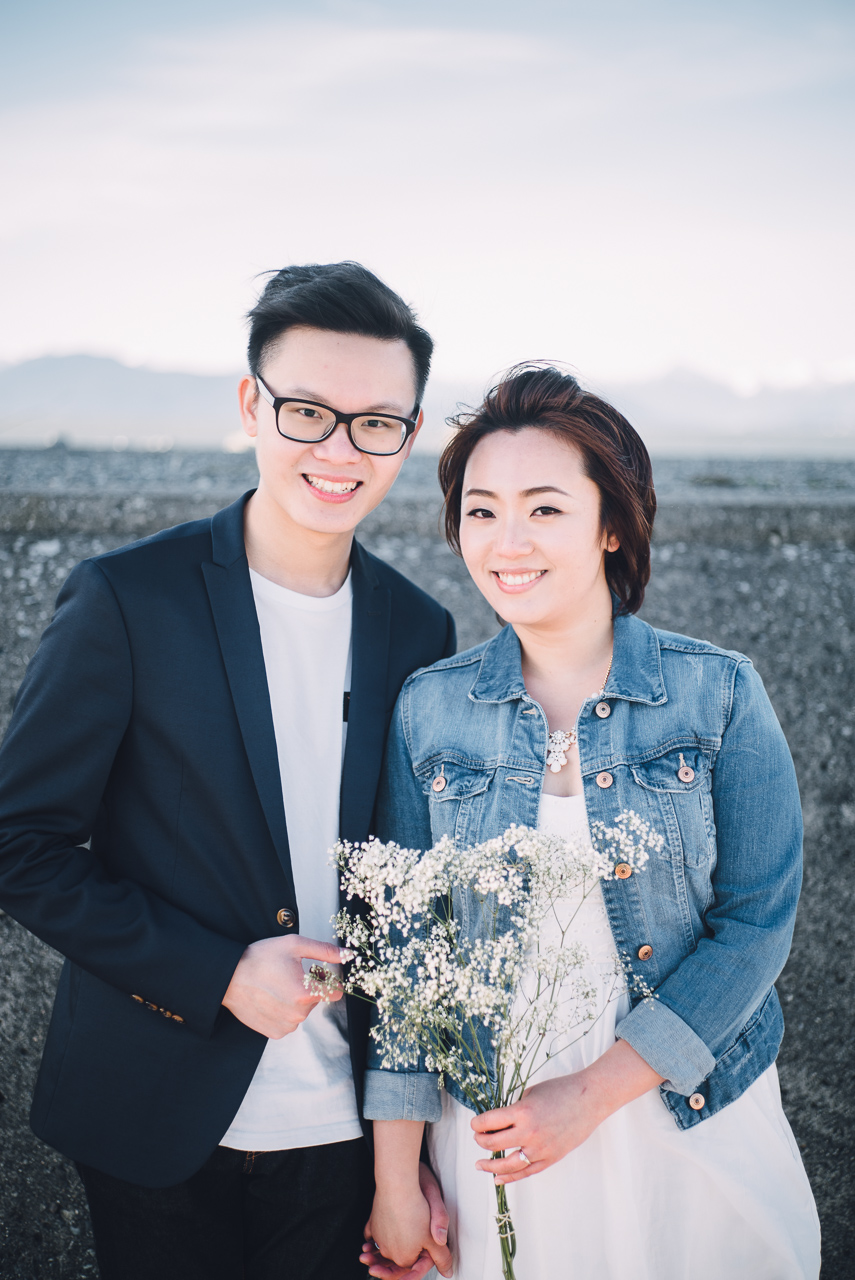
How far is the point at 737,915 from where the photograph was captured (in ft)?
6.45

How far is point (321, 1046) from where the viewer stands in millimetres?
2146

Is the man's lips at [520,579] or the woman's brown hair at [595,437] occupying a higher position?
the woman's brown hair at [595,437]

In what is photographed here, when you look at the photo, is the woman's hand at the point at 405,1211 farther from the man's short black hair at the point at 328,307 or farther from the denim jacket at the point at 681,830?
the man's short black hair at the point at 328,307

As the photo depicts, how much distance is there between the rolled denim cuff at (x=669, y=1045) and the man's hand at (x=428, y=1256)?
2.35ft

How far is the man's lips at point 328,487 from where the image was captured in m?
2.20

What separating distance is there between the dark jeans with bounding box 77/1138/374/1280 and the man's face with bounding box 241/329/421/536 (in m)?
1.69

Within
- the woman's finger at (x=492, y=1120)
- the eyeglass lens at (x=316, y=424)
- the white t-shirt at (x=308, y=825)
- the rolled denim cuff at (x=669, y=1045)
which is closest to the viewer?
the woman's finger at (x=492, y=1120)

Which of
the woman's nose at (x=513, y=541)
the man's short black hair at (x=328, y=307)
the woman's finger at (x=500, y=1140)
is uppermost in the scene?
the man's short black hair at (x=328, y=307)

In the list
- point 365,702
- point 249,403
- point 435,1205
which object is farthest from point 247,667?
point 435,1205

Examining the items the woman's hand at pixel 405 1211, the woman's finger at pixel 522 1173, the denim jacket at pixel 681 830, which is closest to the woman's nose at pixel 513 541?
the denim jacket at pixel 681 830

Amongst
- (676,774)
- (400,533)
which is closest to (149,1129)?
(676,774)

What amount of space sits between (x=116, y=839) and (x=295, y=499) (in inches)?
39.7

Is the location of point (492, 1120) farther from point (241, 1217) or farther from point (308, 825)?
point (241, 1217)

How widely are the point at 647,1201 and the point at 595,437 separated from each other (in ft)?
6.15
